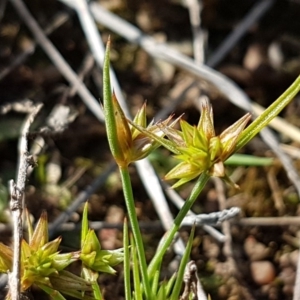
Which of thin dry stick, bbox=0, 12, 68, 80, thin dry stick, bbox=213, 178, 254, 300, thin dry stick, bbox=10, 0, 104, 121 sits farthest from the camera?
thin dry stick, bbox=0, 12, 68, 80

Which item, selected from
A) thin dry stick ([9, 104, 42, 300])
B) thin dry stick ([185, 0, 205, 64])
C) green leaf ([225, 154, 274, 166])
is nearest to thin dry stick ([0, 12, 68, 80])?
thin dry stick ([185, 0, 205, 64])

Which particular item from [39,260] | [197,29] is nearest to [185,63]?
[197,29]

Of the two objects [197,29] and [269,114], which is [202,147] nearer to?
[269,114]

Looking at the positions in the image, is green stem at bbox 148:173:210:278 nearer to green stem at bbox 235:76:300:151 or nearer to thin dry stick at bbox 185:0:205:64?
green stem at bbox 235:76:300:151

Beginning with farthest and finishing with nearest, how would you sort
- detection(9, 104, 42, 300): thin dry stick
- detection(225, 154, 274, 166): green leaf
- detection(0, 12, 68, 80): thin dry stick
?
detection(0, 12, 68, 80): thin dry stick → detection(225, 154, 274, 166): green leaf → detection(9, 104, 42, 300): thin dry stick

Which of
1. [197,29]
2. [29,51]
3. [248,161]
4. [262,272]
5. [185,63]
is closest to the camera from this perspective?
[262,272]

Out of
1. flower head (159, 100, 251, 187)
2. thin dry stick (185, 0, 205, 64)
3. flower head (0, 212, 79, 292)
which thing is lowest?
flower head (0, 212, 79, 292)

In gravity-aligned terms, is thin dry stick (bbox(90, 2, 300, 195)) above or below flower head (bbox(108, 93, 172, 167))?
above
